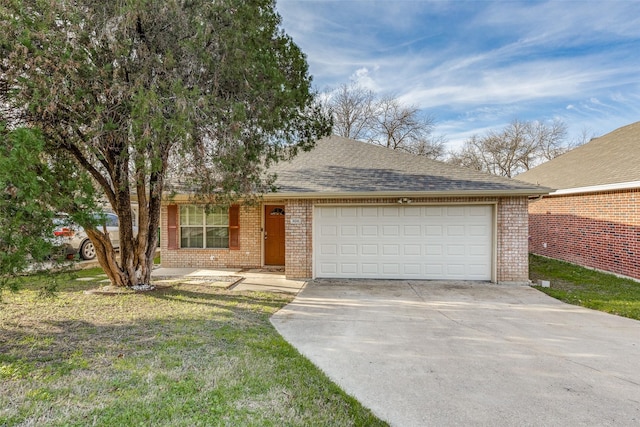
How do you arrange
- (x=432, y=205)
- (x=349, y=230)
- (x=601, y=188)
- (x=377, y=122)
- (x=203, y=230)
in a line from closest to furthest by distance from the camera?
(x=432, y=205)
(x=349, y=230)
(x=601, y=188)
(x=203, y=230)
(x=377, y=122)

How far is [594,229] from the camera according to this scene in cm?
921

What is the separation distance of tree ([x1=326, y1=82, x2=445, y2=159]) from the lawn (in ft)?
74.2

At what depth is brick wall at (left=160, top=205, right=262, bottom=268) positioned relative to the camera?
381 inches

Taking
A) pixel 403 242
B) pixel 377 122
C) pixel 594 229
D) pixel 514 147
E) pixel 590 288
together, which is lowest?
pixel 590 288

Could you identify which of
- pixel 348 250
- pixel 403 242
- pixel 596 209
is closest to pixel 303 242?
pixel 348 250

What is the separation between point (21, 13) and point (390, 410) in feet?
20.0

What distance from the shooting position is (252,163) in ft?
19.6

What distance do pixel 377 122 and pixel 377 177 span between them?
1926 centimetres

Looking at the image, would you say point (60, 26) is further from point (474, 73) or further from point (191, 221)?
point (474, 73)

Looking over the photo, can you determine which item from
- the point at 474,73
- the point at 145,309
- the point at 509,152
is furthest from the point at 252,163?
the point at 509,152

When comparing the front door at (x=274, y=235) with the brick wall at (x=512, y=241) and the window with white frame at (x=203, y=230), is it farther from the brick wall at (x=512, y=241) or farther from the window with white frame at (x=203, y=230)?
the brick wall at (x=512, y=241)

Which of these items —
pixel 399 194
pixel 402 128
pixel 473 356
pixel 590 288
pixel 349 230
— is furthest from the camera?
pixel 402 128

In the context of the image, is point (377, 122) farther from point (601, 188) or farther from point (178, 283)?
point (178, 283)

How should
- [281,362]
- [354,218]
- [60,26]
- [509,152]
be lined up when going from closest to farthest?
[281,362] < [60,26] < [354,218] < [509,152]
